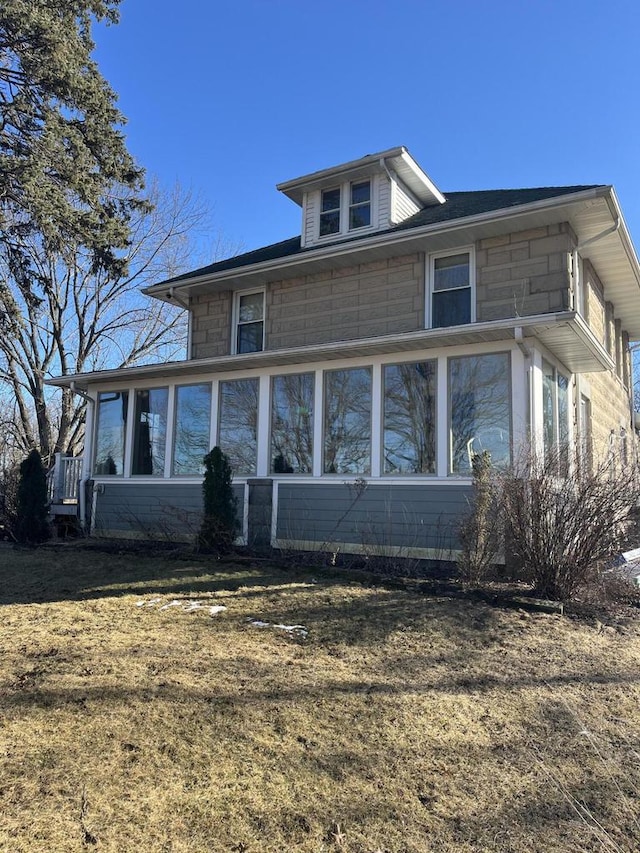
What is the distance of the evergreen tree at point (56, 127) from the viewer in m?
11.3

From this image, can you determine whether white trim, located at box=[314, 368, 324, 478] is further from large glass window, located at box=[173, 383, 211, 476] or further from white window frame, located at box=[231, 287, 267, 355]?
white window frame, located at box=[231, 287, 267, 355]

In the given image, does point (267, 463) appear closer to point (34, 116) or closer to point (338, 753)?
point (338, 753)

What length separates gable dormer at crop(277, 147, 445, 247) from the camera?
10844mm

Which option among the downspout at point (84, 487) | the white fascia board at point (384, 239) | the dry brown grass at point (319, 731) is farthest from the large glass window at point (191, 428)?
the dry brown grass at point (319, 731)

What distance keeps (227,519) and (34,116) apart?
9.52m

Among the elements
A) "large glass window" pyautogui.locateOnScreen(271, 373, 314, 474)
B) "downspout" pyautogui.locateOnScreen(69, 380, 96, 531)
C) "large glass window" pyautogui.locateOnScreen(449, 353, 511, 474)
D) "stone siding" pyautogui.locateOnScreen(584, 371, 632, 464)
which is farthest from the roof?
"stone siding" pyautogui.locateOnScreen(584, 371, 632, 464)

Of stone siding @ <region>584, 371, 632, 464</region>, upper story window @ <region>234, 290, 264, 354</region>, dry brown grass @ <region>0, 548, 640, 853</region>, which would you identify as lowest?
dry brown grass @ <region>0, 548, 640, 853</region>

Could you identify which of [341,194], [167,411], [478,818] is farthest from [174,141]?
[478,818]

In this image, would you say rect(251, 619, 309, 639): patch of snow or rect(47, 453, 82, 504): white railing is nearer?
rect(251, 619, 309, 639): patch of snow

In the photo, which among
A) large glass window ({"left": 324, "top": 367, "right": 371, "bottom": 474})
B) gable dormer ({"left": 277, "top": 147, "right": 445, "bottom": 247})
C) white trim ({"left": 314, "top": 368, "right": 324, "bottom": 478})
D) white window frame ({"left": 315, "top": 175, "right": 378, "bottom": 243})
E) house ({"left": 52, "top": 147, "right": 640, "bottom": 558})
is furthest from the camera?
white window frame ({"left": 315, "top": 175, "right": 378, "bottom": 243})

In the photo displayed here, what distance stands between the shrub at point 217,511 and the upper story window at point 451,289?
154 inches

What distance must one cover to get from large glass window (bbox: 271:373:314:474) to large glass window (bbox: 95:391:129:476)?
324 cm

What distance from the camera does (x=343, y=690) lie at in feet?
12.8

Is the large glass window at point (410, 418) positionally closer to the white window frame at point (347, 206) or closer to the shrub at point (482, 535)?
the shrub at point (482, 535)
